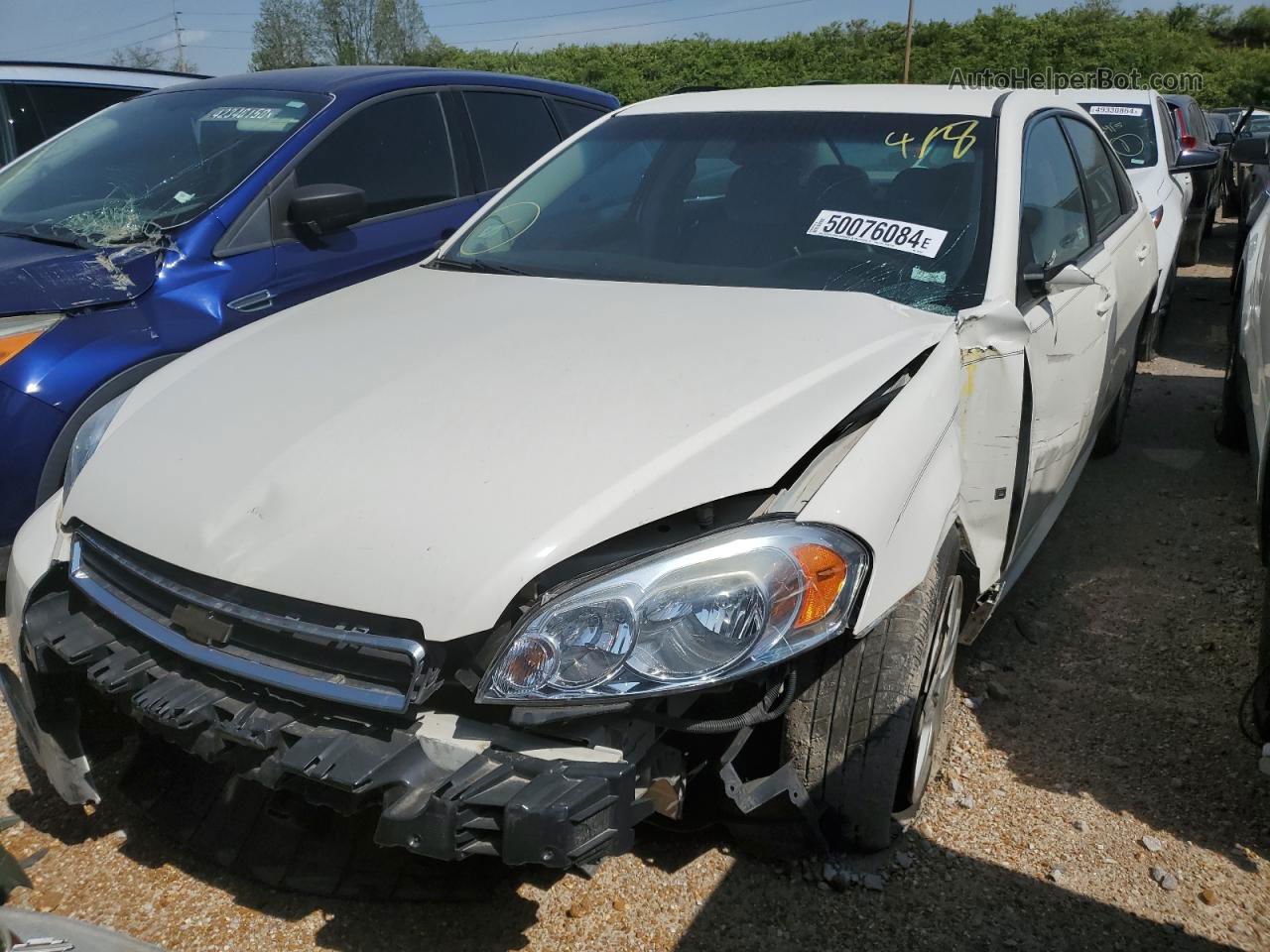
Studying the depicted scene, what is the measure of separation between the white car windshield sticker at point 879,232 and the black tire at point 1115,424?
7.55 feet

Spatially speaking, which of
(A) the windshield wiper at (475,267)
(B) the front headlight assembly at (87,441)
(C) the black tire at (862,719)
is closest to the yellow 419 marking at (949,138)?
(A) the windshield wiper at (475,267)

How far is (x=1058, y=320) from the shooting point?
2.91 m

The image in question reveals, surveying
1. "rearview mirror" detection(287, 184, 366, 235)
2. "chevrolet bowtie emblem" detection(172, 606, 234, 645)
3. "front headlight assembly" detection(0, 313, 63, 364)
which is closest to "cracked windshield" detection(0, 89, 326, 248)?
"rearview mirror" detection(287, 184, 366, 235)

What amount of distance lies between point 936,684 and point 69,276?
298 centimetres

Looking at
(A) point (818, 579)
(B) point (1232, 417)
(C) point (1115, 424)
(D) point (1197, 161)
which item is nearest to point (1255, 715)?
(A) point (818, 579)

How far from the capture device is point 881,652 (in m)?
2.09

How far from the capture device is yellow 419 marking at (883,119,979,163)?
9.70 feet

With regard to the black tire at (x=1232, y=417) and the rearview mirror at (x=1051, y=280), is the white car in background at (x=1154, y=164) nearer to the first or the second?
the black tire at (x=1232, y=417)

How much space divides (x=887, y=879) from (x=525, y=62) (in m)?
40.3

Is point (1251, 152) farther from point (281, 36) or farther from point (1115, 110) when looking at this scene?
point (281, 36)

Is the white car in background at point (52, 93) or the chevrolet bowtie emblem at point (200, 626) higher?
the white car in background at point (52, 93)

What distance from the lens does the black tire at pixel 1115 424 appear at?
15.5 ft

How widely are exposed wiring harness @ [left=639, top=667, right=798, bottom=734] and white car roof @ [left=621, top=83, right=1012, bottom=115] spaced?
1951 millimetres

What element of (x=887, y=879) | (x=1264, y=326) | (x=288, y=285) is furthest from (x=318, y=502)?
(x=1264, y=326)
